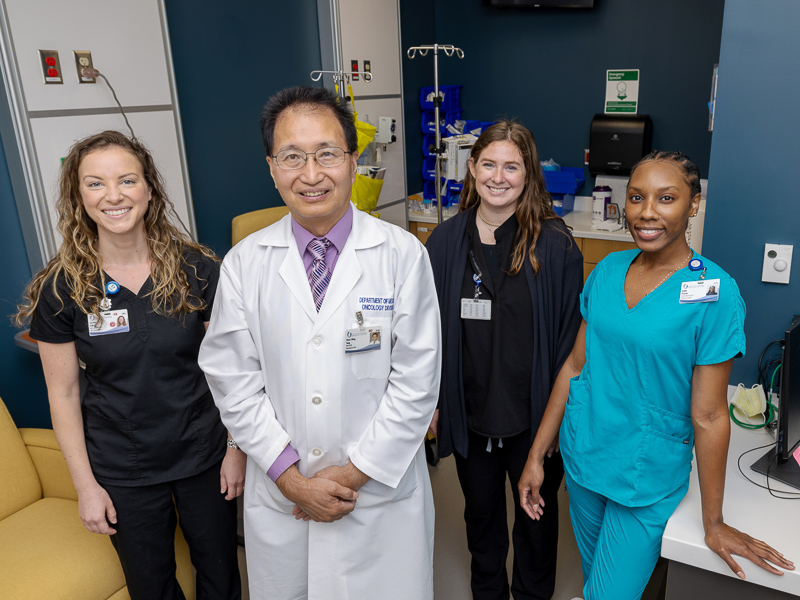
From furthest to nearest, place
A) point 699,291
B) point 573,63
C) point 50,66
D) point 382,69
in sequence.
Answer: point 573,63 < point 382,69 < point 50,66 < point 699,291

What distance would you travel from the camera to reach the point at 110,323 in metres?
1.51

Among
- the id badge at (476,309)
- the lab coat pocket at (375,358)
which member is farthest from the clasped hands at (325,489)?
the id badge at (476,309)

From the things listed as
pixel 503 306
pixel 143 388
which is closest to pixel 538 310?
pixel 503 306

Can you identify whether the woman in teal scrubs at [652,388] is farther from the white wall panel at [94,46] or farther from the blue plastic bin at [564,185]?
the blue plastic bin at [564,185]

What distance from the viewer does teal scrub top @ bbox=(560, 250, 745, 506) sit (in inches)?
48.8

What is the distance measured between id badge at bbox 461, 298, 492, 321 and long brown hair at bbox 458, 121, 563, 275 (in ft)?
0.38

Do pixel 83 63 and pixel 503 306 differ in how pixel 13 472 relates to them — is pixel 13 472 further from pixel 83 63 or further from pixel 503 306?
pixel 503 306

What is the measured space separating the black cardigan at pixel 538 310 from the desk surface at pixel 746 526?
1.46 ft

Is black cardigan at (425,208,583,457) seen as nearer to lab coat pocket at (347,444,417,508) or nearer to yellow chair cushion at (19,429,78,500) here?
lab coat pocket at (347,444,417,508)

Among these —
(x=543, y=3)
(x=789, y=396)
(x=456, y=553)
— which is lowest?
(x=456, y=553)

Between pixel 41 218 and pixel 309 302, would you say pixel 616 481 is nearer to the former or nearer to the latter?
pixel 309 302

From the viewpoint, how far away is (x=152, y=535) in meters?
1.64

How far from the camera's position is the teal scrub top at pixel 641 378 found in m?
1.24

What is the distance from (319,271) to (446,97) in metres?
3.38
